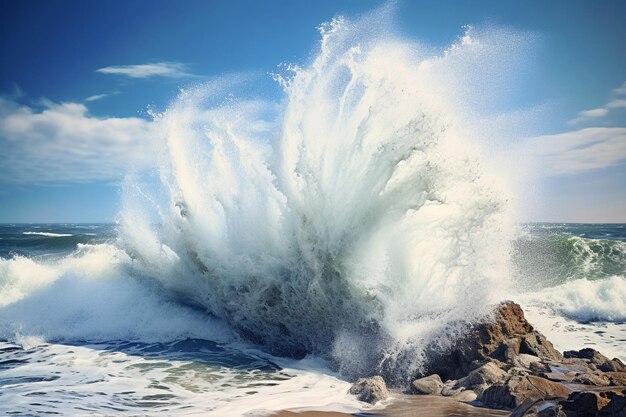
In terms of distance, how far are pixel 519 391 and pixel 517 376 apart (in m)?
0.42

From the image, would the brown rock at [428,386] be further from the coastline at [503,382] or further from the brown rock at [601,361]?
the brown rock at [601,361]

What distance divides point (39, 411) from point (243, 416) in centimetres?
250

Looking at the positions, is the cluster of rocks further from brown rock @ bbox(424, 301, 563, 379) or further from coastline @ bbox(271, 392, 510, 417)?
coastline @ bbox(271, 392, 510, 417)

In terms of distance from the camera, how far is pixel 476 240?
8.24 meters

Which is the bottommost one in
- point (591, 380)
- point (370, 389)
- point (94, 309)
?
point (370, 389)

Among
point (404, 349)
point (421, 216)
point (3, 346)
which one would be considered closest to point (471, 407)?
point (404, 349)

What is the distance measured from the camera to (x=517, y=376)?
254 inches

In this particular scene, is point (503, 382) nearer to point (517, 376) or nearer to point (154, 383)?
point (517, 376)

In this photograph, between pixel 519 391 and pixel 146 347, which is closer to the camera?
pixel 519 391

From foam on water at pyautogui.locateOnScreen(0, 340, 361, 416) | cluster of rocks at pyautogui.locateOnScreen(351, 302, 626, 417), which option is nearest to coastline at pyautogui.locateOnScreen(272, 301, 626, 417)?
cluster of rocks at pyautogui.locateOnScreen(351, 302, 626, 417)

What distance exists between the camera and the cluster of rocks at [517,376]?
17.3ft

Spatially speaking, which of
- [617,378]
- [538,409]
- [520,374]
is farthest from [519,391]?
[617,378]

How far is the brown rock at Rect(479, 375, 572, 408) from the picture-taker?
5984mm

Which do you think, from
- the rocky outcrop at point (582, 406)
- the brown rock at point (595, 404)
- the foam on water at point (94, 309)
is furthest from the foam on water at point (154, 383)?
the brown rock at point (595, 404)
